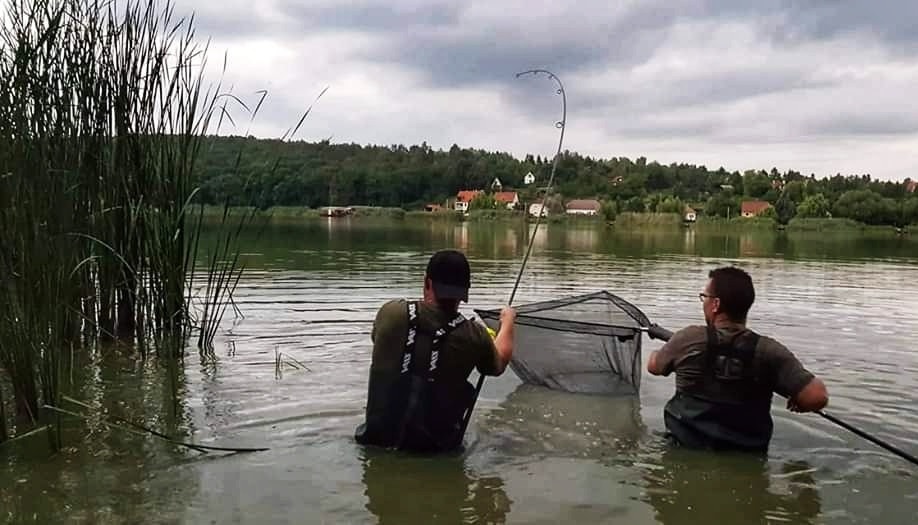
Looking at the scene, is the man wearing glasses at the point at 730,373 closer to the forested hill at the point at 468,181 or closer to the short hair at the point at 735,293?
the short hair at the point at 735,293

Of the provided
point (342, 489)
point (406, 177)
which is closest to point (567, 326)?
point (342, 489)

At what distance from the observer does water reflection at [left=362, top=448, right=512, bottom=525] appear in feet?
15.4

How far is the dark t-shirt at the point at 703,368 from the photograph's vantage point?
5102 millimetres

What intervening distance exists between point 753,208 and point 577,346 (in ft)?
299

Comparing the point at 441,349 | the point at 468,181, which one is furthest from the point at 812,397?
the point at 468,181

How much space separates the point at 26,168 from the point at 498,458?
12.9 ft

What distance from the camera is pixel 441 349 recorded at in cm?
522

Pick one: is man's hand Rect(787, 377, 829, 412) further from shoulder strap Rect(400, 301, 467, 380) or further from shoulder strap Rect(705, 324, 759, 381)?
shoulder strap Rect(400, 301, 467, 380)

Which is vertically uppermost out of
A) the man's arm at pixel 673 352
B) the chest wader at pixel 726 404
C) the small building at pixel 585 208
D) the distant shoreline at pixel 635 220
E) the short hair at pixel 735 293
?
the small building at pixel 585 208

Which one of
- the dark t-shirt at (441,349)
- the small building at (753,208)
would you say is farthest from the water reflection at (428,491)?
the small building at (753,208)

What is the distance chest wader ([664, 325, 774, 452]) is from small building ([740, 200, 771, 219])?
84.3 meters

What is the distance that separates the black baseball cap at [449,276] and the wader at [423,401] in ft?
0.65

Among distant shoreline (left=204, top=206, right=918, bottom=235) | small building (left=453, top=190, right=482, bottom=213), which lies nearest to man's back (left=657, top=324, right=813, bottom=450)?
distant shoreline (left=204, top=206, right=918, bottom=235)

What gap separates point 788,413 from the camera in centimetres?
734
